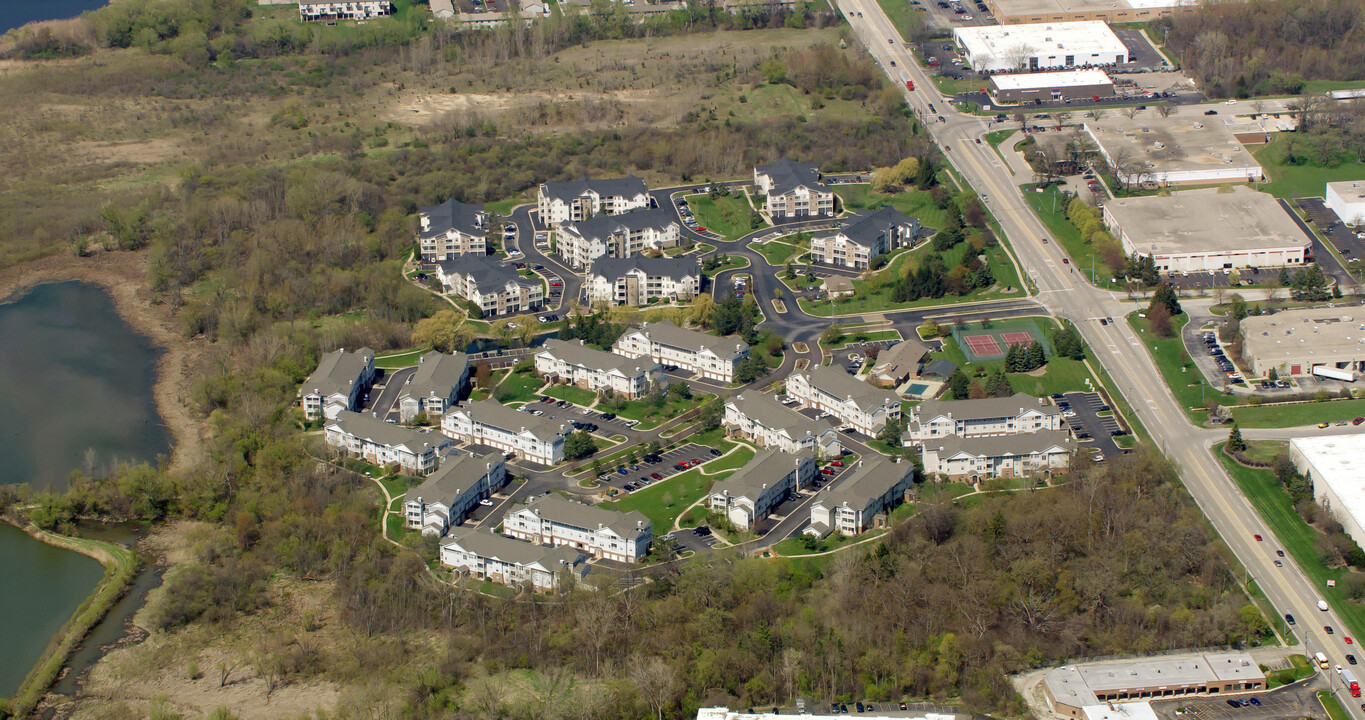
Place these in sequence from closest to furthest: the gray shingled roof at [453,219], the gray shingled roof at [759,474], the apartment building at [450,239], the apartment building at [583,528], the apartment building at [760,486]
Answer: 1. the apartment building at [583,528]
2. the apartment building at [760,486]
3. the gray shingled roof at [759,474]
4. the apartment building at [450,239]
5. the gray shingled roof at [453,219]

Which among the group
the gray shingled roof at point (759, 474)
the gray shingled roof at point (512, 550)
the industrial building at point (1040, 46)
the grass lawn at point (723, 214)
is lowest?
the gray shingled roof at point (512, 550)

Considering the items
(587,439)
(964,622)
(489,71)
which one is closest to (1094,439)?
(964,622)

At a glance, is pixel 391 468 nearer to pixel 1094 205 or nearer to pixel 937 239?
pixel 937 239

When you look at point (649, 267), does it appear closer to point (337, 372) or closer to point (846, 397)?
point (846, 397)

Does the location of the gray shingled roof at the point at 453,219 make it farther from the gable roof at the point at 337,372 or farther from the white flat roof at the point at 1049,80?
the white flat roof at the point at 1049,80

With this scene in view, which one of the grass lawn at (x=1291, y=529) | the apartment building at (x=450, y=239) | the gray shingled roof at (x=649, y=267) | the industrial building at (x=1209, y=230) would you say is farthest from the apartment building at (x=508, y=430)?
the industrial building at (x=1209, y=230)

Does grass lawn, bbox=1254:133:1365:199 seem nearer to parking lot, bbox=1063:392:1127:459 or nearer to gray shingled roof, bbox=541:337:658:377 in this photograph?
parking lot, bbox=1063:392:1127:459

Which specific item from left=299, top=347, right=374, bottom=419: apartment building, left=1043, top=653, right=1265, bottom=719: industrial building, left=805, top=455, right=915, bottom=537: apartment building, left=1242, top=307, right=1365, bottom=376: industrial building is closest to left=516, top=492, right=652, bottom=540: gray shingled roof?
left=805, top=455, right=915, bottom=537: apartment building
